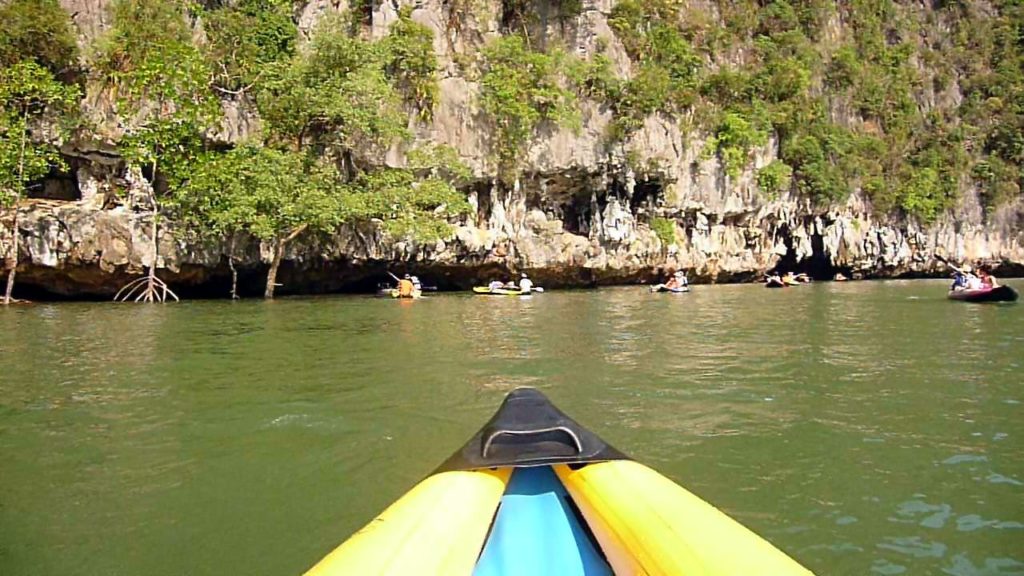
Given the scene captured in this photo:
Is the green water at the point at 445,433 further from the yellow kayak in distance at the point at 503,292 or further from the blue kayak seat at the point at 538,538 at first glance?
the yellow kayak in distance at the point at 503,292

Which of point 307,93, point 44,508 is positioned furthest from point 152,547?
point 307,93

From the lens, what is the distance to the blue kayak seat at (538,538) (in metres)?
2.16

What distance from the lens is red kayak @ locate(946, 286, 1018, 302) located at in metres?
15.3

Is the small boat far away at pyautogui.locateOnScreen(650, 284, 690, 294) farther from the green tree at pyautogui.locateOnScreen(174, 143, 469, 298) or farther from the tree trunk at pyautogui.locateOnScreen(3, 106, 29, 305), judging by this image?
the tree trunk at pyautogui.locateOnScreen(3, 106, 29, 305)

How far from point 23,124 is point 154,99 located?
10.6 ft

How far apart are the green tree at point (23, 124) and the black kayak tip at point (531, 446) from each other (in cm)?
1876

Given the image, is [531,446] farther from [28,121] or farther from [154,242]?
[28,121]

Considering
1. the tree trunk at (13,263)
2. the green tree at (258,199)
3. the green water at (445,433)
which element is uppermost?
the green tree at (258,199)

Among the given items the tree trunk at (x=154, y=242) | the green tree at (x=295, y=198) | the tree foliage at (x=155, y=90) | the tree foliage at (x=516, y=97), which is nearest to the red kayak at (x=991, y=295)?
the tree foliage at (x=516, y=97)

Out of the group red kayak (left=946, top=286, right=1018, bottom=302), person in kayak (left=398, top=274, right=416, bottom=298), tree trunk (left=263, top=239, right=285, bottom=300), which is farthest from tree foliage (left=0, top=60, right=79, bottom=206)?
red kayak (left=946, top=286, right=1018, bottom=302)

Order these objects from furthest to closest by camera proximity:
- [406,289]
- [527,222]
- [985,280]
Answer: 1. [527,222]
2. [406,289]
3. [985,280]

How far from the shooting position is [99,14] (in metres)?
20.3

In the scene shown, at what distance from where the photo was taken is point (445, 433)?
470 centimetres

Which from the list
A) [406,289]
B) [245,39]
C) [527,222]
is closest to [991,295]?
[527,222]
